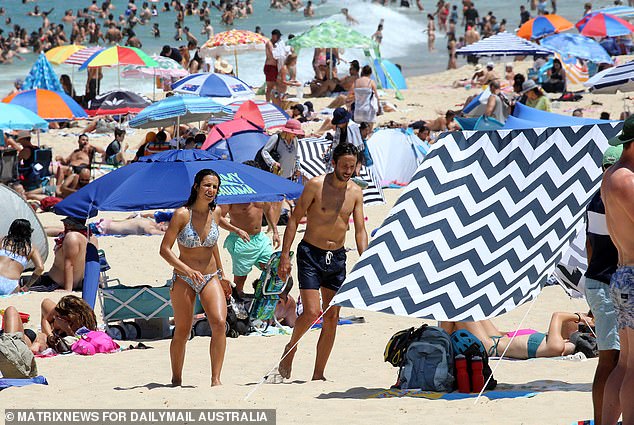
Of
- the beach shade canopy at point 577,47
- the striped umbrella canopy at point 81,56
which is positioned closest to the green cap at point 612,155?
the beach shade canopy at point 577,47

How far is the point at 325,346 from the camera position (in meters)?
6.31

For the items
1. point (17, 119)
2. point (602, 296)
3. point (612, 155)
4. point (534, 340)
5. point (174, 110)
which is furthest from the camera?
point (17, 119)

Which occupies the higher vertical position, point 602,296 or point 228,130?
point 602,296

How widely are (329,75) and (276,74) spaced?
9.74ft

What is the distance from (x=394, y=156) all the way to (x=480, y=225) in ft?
28.2

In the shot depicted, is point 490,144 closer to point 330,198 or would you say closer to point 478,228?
point 478,228

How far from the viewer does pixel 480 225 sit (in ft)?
19.4

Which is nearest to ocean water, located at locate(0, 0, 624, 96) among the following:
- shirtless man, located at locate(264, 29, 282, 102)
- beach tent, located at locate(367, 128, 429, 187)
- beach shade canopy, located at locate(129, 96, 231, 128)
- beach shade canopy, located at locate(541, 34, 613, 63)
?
beach shade canopy, located at locate(541, 34, 613, 63)

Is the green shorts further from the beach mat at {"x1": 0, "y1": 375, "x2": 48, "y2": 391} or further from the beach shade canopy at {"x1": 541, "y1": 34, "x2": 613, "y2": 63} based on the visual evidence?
the beach shade canopy at {"x1": 541, "y1": 34, "x2": 613, "y2": 63}

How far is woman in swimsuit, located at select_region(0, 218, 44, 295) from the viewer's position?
345 inches

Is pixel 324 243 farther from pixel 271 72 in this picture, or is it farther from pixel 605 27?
pixel 605 27

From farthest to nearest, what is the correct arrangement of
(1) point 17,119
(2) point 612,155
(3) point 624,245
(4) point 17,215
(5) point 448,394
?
(1) point 17,119
(4) point 17,215
(5) point 448,394
(2) point 612,155
(3) point 624,245

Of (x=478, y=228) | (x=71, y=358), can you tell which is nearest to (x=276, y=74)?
(x=71, y=358)

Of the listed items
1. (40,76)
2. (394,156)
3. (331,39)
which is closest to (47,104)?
(40,76)
